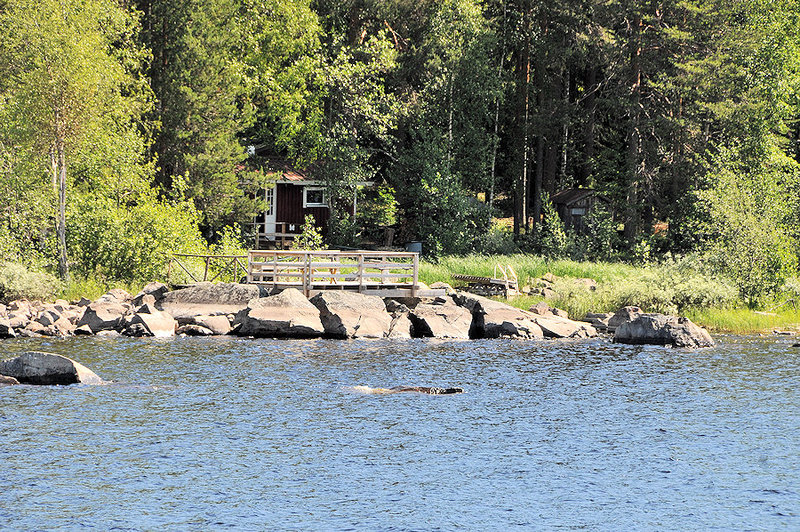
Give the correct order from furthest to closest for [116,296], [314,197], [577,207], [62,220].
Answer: [314,197] < [577,207] < [62,220] < [116,296]

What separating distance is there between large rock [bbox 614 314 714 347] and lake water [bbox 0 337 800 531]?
103 inches

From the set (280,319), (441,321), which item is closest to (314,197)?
(441,321)

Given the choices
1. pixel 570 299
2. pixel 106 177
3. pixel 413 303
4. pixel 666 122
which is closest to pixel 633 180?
pixel 666 122

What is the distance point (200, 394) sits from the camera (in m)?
24.3

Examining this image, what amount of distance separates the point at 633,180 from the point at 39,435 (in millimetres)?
36473

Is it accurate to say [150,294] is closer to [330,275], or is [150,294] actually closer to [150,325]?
[150,325]

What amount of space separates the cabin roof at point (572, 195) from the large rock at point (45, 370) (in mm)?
33304

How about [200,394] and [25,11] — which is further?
[25,11]

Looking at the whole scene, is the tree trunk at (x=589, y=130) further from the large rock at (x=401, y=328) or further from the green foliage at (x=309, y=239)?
the large rock at (x=401, y=328)

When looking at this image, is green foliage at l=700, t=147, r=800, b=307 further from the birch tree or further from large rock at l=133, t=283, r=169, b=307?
the birch tree

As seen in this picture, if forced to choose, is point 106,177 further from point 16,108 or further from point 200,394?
point 200,394

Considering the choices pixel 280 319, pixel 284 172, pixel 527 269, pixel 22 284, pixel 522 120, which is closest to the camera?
pixel 280 319

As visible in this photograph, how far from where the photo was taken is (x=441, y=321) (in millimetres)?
36125

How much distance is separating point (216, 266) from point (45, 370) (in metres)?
17.5
